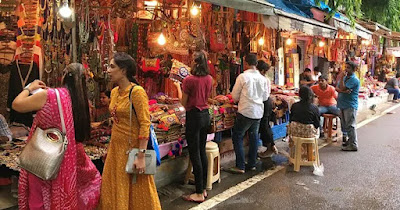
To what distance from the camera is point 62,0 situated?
15.8 feet

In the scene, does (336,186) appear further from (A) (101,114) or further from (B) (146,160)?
Answer: (A) (101,114)

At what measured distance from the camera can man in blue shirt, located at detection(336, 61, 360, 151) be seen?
8250 mm

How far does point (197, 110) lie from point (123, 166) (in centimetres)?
166

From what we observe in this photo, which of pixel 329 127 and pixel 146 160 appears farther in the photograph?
pixel 329 127

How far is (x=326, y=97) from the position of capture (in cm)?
932

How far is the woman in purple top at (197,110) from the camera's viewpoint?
199 inches

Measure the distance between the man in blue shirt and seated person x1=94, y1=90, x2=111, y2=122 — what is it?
203 inches

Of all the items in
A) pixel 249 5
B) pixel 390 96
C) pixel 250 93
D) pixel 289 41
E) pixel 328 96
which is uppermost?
pixel 249 5

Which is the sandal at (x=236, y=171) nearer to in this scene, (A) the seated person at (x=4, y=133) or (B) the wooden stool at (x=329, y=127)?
(A) the seated person at (x=4, y=133)

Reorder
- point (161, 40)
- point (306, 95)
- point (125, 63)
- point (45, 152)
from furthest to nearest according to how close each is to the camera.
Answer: point (161, 40), point (306, 95), point (125, 63), point (45, 152)

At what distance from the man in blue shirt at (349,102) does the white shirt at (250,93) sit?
2.87 metres

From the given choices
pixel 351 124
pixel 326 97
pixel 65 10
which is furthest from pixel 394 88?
pixel 65 10

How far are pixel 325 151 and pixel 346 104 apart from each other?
1.18 m

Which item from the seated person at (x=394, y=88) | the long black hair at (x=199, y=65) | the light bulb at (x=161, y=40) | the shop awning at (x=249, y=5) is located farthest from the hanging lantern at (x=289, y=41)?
the seated person at (x=394, y=88)
